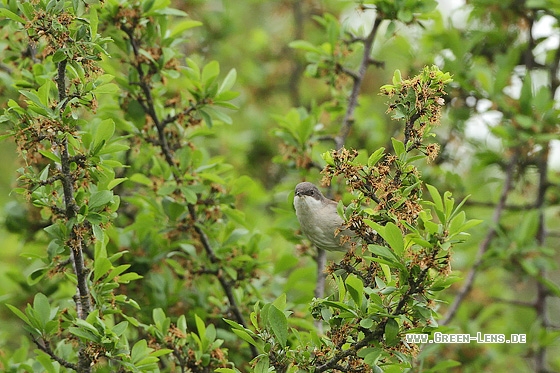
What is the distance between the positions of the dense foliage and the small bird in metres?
0.17

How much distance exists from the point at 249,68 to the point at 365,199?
241 inches

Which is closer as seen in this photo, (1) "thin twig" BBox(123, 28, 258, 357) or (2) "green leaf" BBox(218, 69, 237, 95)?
(1) "thin twig" BBox(123, 28, 258, 357)

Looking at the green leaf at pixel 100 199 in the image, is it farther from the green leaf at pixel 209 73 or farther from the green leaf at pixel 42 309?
the green leaf at pixel 209 73

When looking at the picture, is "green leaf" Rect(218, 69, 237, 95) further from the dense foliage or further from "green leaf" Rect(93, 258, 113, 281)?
"green leaf" Rect(93, 258, 113, 281)

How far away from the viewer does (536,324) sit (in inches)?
243

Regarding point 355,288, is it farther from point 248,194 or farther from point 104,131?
point 248,194

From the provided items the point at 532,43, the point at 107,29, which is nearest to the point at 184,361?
the point at 107,29

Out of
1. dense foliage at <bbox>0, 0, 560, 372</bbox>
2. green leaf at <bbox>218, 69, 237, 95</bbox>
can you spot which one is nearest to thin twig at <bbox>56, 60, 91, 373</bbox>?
dense foliage at <bbox>0, 0, 560, 372</bbox>

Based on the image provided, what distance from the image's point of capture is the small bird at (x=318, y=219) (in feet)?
13.7

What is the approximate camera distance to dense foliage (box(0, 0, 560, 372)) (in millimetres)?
3182

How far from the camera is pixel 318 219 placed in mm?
4246

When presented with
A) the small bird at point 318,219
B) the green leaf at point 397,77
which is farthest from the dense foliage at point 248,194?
the small bird at point 318,219

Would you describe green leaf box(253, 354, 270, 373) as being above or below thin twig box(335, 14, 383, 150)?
below

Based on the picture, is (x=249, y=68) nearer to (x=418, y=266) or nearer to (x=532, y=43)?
(x=532, y=43)
